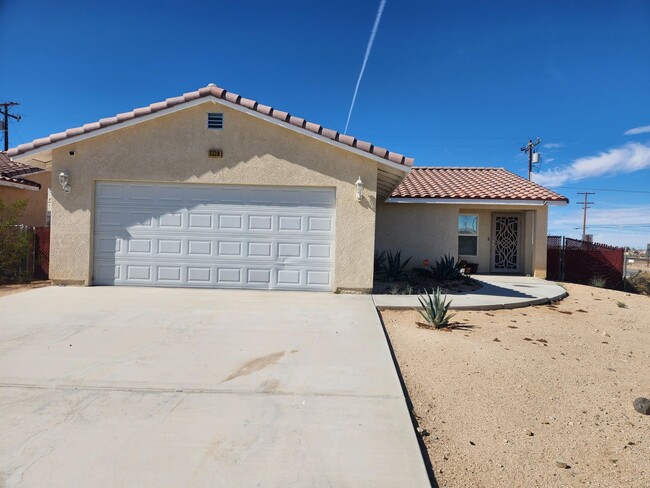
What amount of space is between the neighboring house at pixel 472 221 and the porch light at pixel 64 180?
8417 millimetres

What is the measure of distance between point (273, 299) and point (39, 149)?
6.08 m

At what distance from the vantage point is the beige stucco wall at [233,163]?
8.45 meters

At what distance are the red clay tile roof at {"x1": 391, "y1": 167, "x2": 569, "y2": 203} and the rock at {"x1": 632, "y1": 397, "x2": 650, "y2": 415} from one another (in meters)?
8.86

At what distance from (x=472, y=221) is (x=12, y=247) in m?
13.9

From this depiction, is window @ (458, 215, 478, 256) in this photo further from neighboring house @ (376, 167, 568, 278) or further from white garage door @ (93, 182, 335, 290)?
white garage door @ (93, 182, 335, 290)

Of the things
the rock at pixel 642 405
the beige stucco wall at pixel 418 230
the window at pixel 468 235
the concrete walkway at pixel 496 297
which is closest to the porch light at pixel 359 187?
the concrete walkway at pixel 496 297

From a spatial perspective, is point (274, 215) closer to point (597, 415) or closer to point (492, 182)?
point (597, 415)

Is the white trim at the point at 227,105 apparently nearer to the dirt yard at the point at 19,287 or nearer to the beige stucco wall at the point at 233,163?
the beige stucco wall at the point at 233,163

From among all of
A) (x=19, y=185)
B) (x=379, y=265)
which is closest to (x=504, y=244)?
(x=379, y=265)

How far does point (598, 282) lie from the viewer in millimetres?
12469

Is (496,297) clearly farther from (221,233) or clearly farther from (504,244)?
(221,233)

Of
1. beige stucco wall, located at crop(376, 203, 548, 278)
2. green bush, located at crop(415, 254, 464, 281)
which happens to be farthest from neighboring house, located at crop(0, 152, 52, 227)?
green bush, located at crop(415, 254, 464, 281)

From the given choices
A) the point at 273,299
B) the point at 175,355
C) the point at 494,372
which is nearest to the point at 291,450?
the point at 175,355

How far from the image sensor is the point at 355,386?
379cm
